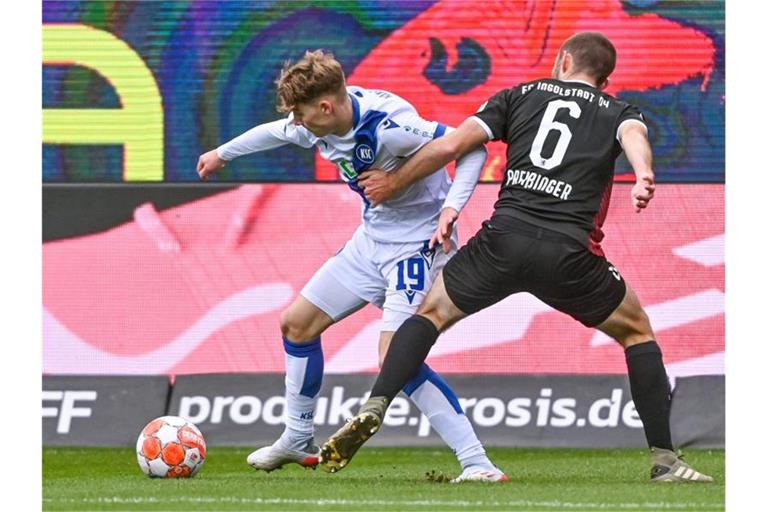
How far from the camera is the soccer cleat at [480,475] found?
6.76 meters

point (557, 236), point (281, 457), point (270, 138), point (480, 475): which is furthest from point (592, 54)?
point (281, 457)

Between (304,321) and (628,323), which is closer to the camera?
(628,323)

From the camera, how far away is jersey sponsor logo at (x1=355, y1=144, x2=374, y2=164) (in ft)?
22.3

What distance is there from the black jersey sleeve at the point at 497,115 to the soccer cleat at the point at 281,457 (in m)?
1.87

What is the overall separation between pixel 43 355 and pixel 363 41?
3.25 meters

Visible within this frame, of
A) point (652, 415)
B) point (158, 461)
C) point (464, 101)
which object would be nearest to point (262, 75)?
point (464, 101)

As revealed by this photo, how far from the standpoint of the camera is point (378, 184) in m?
6.77

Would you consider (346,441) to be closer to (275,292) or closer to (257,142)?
(257,142)

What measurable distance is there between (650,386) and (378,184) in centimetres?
147

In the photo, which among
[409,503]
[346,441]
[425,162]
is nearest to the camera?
[409,503]

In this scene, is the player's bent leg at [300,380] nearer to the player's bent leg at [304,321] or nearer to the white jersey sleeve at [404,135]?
the player's bent leg at [304,321]

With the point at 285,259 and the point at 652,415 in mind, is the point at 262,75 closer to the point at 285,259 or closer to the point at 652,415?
the point at 285,259

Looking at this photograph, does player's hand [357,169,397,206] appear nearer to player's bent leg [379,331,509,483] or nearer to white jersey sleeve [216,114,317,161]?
white jersey sleeve [216,114,317,161]

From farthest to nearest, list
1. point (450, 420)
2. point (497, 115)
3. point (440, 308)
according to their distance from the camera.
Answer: point (450, 420) → point (497, 115) → point (440, 308)
